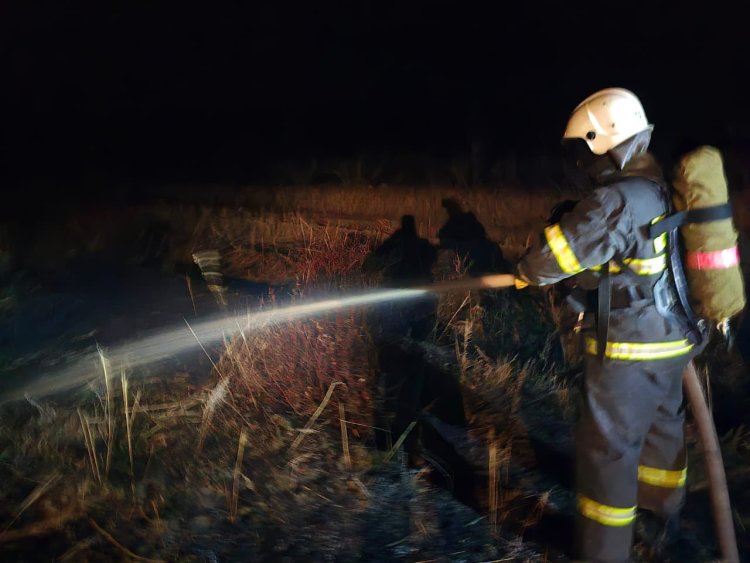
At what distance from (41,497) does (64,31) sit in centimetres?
1030

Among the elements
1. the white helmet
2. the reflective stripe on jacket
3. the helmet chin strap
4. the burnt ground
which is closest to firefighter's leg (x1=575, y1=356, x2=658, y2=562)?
the reflective stripe on jacket

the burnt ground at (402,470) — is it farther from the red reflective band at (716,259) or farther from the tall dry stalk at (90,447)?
the red reflective band at (716,259)

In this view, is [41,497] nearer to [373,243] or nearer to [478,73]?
[373,243]

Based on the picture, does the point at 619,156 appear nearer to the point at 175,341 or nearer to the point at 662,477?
the point at 662,477

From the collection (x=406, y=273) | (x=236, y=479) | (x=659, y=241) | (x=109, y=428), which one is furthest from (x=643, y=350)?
(x=406, y=273)

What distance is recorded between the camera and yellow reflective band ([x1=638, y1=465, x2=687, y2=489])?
301 centimetres

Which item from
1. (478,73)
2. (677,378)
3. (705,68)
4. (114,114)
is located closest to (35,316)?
(677,378)

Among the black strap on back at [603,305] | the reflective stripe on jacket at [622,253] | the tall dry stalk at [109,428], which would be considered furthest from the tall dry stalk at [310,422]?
the black strap on back at [603,305]

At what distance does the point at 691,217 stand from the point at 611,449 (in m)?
0.98

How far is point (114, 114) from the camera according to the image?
38.7ft

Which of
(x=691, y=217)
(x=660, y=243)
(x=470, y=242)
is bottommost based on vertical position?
(x=470, y=242)

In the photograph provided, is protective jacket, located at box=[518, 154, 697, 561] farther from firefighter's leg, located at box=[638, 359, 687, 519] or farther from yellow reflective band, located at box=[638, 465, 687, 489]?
yellow reflective band, located at box=[638, 465, 687, 489]

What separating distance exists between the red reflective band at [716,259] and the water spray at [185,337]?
109cm

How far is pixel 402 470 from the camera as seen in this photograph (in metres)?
3.40
